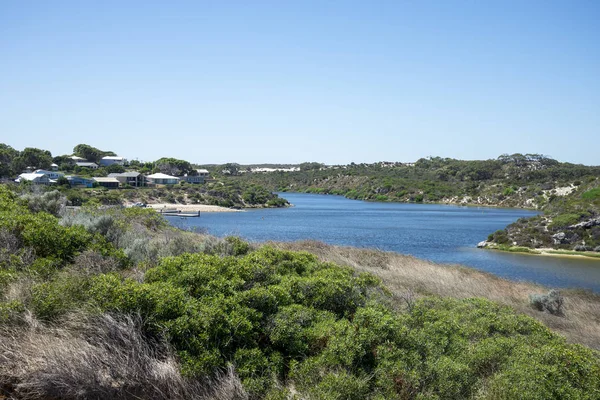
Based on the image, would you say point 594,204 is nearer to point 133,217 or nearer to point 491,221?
point 491,221

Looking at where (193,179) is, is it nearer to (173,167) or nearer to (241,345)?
(173,167)

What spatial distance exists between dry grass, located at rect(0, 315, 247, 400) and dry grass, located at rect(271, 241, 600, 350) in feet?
20.1

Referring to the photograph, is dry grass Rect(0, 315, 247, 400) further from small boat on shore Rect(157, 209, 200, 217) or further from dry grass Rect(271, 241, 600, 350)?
small boat on shore Rect(157, 209, 200, 217)

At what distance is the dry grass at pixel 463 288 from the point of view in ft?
47.3

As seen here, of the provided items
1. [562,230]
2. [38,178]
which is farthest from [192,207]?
[562,230]

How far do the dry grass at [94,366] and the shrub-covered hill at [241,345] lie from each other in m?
0.01

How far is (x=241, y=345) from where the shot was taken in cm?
713

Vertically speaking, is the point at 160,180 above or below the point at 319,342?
above

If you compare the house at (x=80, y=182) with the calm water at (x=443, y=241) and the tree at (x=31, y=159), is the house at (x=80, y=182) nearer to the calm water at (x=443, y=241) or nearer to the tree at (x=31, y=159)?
the tree at (x=31, y=159)

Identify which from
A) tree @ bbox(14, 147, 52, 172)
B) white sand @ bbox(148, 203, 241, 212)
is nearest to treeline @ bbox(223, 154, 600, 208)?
white sand @ bbox(148, 203, 241, 212)

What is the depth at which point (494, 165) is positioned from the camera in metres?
150

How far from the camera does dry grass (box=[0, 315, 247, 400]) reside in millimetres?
6203

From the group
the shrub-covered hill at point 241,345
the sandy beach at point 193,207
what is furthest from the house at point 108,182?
the shrub-covered hill at point 241,345

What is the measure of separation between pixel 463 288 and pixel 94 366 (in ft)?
48.2
